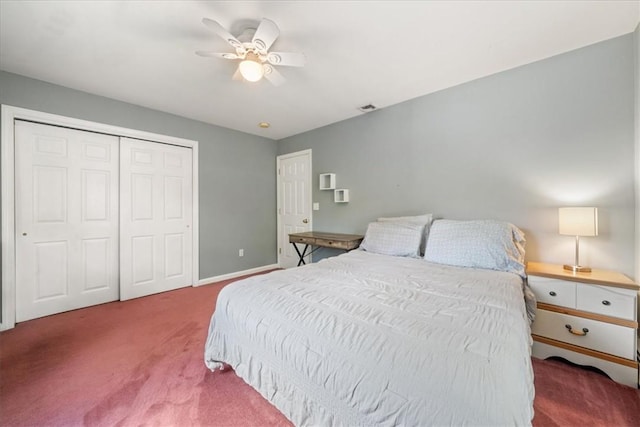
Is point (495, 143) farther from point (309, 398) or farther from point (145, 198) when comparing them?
point (145, 198)

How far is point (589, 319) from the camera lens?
1.69 m

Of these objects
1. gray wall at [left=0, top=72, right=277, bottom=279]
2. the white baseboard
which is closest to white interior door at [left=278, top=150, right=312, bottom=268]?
gray wall at [left=0, top=72, right=277, bottom=279]

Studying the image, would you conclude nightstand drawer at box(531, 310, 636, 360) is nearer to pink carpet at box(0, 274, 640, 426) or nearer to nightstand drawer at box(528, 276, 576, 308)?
nightstand drawer at box(528, 276, 576, 308)

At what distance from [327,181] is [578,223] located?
8.95 ft

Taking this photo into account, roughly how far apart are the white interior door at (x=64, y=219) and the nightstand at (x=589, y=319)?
427cm

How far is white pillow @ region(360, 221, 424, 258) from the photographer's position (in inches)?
96.7

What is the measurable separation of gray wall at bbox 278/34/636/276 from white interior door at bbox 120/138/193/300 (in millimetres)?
2663

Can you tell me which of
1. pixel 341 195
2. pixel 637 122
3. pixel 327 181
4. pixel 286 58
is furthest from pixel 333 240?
pixel 637 122

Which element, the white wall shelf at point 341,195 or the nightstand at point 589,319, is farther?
the white wall shelf at point 341,195

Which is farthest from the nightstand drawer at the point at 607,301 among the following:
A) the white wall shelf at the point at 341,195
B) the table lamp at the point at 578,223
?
the white wall shelf at the point at 341,195

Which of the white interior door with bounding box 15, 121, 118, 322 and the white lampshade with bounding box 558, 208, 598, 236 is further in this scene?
the white interior door with bounding box 15, 121, 118, 322

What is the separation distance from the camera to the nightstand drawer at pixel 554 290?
1755mm

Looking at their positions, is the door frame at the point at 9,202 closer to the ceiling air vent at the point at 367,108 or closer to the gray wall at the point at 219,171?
the gray wall at the point at 219,171

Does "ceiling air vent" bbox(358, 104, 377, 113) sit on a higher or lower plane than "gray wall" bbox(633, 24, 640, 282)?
higher
